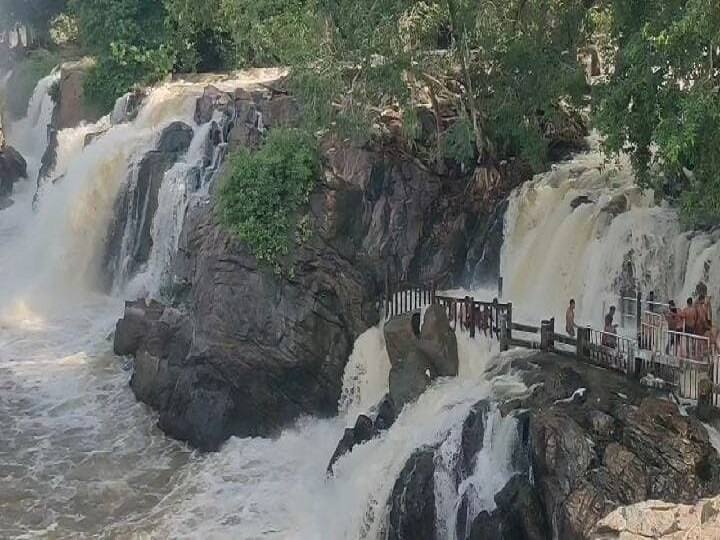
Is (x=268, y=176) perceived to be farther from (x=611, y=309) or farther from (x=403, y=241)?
(x=611, y=309)

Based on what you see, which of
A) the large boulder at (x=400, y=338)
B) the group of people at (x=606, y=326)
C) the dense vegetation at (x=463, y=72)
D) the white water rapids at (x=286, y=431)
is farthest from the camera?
the large boulder at (x=400, y=338)

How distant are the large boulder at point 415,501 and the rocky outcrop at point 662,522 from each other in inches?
134

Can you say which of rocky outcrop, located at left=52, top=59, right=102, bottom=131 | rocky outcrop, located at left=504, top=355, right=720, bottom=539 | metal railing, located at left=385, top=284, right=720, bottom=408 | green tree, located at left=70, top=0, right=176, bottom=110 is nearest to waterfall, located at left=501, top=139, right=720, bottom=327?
metal railing, located at left=385, top=284, right=720, bottom=408

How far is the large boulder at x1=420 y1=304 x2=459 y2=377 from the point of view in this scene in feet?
57.8

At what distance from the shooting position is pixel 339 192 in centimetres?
2147

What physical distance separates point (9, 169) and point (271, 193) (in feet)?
67.4

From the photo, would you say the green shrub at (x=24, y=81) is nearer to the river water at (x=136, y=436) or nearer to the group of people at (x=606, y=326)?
the river water at (x=136, y=436)

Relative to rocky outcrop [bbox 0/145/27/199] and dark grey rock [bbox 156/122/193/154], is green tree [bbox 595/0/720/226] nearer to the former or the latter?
dark grey rock [bbox 156/122/193/154]

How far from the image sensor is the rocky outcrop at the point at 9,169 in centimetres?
3788

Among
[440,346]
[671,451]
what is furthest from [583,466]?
[440,346]

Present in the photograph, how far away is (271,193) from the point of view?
21453 mm

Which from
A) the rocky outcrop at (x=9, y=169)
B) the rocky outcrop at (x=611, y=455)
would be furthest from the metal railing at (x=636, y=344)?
→ the rocky outcrop at (x=9, y=169)

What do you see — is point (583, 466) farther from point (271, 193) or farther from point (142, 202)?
point (142, 202)

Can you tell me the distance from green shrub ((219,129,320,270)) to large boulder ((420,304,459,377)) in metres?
4.51
